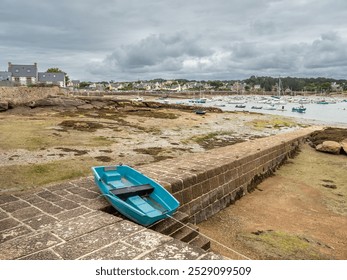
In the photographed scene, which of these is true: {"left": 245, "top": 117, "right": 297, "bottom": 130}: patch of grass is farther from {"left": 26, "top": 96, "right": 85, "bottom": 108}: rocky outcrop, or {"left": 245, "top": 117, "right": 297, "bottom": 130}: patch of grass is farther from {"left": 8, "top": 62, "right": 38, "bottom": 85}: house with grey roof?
{"left": 8, "top": 62, "right": 38, "bottom": 85}: house with grey roof

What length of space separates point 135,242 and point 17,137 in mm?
13198

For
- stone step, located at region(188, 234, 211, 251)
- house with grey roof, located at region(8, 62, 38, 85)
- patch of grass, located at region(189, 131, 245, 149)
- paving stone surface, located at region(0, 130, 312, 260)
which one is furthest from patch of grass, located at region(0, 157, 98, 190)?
house with grey roof, located at region(8, 62, 38, 85)

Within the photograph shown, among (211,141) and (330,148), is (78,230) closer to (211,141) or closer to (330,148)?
(211,141)

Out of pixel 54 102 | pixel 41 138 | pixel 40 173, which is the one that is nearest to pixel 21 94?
pixel 54 102

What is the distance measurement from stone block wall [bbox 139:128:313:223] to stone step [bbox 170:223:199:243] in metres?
1.17

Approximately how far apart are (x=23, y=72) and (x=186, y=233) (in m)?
76.5

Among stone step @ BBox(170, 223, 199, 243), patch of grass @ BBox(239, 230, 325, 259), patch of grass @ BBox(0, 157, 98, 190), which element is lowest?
patch of grass @ BBox(239, 230, 325, 259)

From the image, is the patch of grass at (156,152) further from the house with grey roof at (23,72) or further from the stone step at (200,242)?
the house with grey roof at (23,72)

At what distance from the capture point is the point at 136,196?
17.2 ft

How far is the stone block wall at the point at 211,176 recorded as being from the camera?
6.48m

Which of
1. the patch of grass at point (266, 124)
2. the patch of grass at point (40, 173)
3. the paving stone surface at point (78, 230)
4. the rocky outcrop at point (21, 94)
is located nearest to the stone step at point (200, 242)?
the paving stone surface at point (78, 230)

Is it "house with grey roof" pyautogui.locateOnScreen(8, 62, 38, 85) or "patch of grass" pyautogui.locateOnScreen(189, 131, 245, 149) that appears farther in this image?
"house with grey roof" pyautogui.locateOnScreen(8, 62, 38, 85)

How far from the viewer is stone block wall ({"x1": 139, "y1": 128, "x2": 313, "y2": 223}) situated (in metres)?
6.48

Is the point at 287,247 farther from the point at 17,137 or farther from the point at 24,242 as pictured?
the point at 17,137
